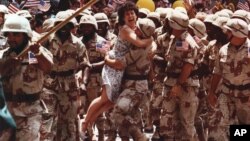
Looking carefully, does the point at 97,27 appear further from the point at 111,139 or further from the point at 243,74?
the point at 243,74

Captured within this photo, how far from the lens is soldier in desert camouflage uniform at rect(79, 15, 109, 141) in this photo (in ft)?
37.7

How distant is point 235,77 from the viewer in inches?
378

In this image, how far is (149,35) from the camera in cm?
968

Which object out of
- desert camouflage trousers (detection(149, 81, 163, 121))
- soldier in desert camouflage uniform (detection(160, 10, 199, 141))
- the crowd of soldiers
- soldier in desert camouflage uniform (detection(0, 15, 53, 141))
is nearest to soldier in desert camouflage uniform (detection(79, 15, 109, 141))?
the crowd of soldiers

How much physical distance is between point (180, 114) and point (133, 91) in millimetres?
1096

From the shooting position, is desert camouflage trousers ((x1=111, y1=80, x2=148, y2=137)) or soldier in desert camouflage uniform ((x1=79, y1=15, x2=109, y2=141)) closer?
desert camouflage trousers ((x1=111, y1=80, x2=148, y2=137))

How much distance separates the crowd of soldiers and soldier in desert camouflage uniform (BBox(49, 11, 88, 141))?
0.05 feet

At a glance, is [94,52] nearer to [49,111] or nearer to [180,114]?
[49,111]

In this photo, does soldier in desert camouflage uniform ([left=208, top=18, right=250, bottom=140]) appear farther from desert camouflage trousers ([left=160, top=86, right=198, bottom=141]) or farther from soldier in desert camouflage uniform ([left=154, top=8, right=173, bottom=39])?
soldier in desert camouflage uniform ([left=154, top=8, right=173, bottom=39])

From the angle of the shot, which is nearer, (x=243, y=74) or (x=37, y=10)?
(x=243, y=74)

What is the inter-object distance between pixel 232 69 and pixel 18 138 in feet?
9.96

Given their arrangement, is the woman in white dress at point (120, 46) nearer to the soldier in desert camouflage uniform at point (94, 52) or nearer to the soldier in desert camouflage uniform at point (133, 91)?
the soldier in desert camouflage uniform at point (133, 91)

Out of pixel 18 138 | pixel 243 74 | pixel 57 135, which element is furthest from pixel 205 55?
pixel 18 138

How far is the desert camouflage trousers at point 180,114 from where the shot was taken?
1042cm
